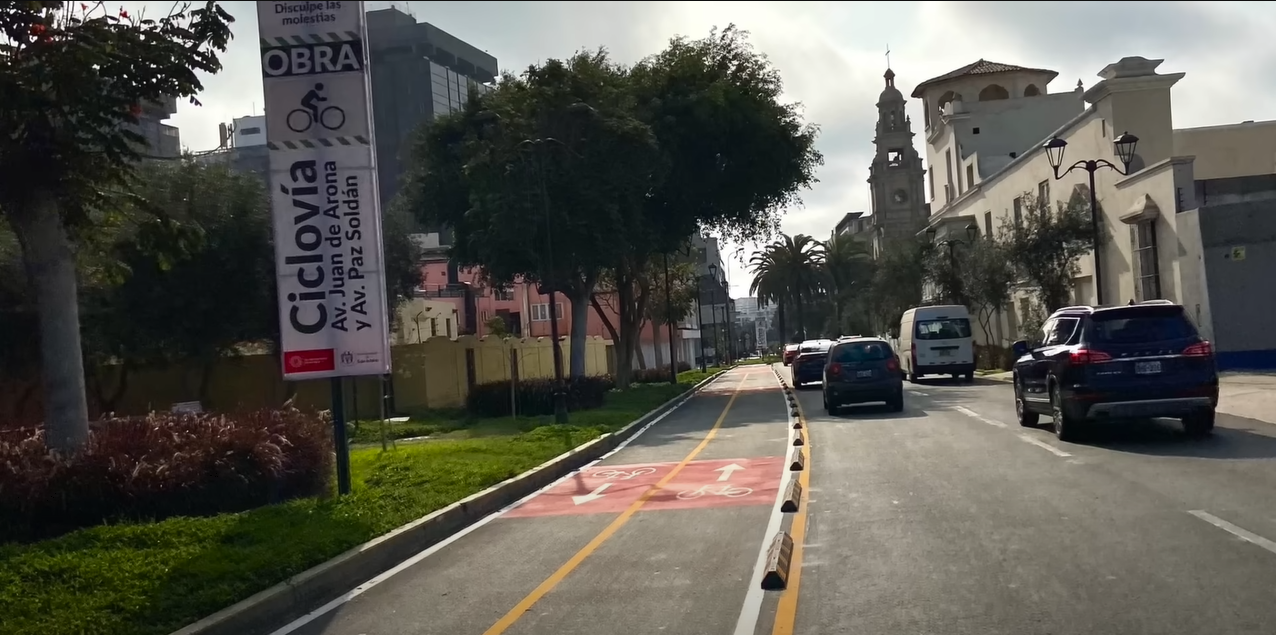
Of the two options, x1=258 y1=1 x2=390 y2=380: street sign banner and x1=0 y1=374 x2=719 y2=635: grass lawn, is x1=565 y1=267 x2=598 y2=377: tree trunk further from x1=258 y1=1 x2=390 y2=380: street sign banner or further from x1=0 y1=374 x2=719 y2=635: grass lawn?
x1=258 y1=1 x2=390 y2=380: street sign banner

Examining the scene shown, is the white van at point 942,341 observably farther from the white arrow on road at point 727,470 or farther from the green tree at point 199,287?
the white arrow on road at point 727,470

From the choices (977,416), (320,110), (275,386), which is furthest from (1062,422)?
(275,386)

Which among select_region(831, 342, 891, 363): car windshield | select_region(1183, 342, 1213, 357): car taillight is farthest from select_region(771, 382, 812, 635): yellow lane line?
select_region(831, 342, 891, 363): car windshield

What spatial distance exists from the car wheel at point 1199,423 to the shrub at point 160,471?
11.2 m

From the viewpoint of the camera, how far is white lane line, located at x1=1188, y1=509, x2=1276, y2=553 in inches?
324

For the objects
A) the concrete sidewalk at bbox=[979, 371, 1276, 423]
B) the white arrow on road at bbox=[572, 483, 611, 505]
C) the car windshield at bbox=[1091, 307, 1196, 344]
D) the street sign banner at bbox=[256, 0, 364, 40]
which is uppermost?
the street sign banner at bbox=[256, 0, 364, 40]

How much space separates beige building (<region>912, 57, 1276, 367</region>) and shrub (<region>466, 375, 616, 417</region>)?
13868 mm

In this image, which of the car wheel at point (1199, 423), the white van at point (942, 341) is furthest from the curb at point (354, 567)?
the white van at point (942, 341)

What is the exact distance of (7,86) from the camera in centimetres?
1063

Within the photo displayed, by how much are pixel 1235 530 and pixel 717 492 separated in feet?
18.3

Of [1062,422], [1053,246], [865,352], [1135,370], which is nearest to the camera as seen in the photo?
[1135,370]

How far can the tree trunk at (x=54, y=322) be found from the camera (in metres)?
11.7

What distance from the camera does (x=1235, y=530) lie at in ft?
28.9

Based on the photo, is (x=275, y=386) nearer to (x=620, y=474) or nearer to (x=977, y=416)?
(x=620, y=474)
